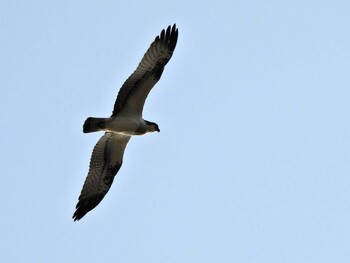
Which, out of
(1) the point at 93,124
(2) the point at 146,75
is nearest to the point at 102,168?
(1) the point at 93,124

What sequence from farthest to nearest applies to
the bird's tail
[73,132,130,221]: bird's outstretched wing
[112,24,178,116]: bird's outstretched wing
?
[73,132,130,221]: bird's outstretched wing, [112,24,178,116]: bird's outstretched wing, the bird's tail

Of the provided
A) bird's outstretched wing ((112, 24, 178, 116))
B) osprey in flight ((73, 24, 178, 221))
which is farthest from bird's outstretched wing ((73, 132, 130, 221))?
bird's outstretched wing ((112, 24, 178, 116))

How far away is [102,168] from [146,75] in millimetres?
2394

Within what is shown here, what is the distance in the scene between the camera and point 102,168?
19.7m

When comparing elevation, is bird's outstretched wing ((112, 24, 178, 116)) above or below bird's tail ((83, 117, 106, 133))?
above

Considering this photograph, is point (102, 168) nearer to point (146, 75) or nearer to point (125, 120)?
point (125, 120)

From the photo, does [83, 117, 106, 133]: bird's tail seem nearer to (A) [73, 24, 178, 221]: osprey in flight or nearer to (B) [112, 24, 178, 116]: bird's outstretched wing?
(A) [73, 24, 178, 221]: osprey in flight

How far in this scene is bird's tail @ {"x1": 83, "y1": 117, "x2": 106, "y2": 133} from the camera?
60.2 ft

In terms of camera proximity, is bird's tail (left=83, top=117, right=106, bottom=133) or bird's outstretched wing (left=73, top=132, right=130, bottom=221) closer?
bird's tail (left=83, top=117, right=106, bottom=133)

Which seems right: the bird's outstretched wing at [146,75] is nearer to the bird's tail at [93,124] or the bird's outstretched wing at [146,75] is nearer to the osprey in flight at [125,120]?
the osprey in flight at [125,120]

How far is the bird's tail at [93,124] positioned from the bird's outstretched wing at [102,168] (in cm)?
107

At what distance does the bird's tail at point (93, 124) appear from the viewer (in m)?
18.3

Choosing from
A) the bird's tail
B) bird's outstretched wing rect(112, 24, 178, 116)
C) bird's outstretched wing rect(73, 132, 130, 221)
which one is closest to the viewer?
the bird's tail

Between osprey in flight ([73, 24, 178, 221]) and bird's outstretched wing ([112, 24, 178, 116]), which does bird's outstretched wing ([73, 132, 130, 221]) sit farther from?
bird's outstretched wing ([112, 24, 178, 116])
